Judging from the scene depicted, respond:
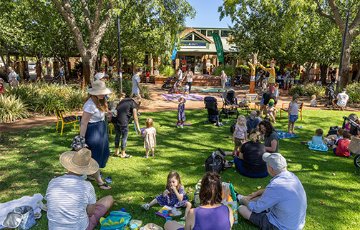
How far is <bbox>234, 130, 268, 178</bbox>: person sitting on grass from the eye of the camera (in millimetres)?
6102

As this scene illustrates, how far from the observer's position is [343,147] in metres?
8.11

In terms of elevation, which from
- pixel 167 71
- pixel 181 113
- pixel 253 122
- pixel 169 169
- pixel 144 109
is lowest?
Result: pixel 169 169

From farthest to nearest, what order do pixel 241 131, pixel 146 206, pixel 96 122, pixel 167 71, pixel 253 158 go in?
pixel 167 71 → pixel 241 131 → pixel 253 158 → pixel 96 122 → pixel 146 206

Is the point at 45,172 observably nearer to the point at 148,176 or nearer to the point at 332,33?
the point at 148,176

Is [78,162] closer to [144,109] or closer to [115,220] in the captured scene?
[115,220]

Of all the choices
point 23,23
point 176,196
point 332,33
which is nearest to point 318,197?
point 176,196

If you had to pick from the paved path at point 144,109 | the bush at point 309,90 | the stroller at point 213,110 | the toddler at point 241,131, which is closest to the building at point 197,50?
the bush at point 309,90

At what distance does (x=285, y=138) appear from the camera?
9.92 meters

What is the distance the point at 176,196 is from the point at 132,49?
21.0 meters

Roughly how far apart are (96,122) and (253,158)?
3259 mm

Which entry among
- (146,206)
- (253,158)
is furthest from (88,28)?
(146,206)

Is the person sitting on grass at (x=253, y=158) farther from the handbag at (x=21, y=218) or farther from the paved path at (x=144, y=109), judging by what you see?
the paved path at (x=144, y=109)

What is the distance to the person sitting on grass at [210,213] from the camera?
3.11m

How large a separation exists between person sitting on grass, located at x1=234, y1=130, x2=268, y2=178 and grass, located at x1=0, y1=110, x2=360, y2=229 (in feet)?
0.57
